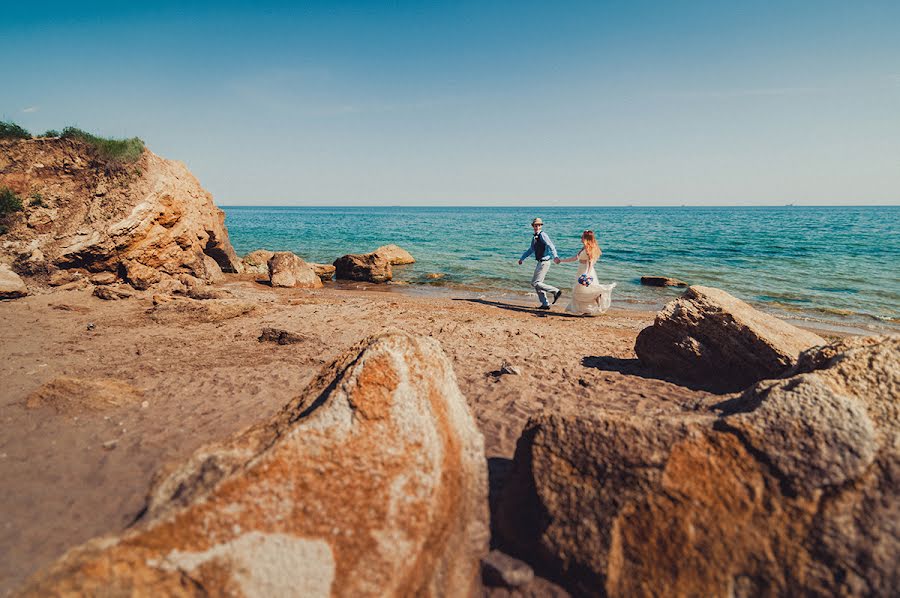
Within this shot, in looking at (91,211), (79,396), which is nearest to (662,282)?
(79,396)

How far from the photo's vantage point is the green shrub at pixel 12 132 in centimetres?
1180

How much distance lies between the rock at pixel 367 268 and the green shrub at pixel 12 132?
32.7 ft

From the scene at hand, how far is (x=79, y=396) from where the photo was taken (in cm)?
489

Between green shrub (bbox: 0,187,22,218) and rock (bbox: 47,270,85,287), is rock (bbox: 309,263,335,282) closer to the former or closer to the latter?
rock (bbox: 47,270,85,287)

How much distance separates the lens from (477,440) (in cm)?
319

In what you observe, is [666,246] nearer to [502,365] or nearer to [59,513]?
[502,365]

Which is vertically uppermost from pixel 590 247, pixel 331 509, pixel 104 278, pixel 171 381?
pixel 590 247

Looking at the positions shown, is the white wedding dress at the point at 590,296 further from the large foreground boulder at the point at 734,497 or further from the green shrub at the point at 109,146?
the green shrub at the point at 109,146

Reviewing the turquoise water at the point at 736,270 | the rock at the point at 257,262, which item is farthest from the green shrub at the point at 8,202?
the turquoise water at the point at 736,270

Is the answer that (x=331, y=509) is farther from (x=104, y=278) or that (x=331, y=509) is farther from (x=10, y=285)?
(x=104, y=278)

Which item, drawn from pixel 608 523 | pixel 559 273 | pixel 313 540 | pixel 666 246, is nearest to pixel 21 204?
pixel 313 540

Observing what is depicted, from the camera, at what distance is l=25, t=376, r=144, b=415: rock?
479cm

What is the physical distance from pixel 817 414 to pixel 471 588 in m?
2.32

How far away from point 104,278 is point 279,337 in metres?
6.93
